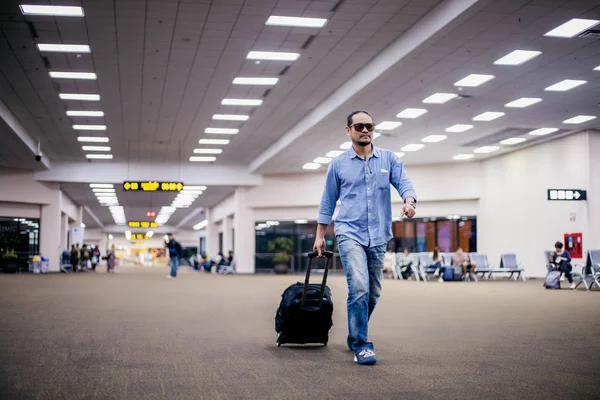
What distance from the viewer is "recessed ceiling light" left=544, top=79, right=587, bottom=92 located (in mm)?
19672

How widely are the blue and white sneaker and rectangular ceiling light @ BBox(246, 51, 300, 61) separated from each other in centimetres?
1305

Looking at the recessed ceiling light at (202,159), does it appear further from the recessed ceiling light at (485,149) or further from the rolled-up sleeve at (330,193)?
the rolled-up sleeve at (330,193)

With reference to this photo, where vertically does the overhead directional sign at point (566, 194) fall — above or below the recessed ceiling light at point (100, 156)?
below

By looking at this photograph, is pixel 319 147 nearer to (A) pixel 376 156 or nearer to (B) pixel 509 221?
(B) pixel 509 221

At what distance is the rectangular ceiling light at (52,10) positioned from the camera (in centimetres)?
1429

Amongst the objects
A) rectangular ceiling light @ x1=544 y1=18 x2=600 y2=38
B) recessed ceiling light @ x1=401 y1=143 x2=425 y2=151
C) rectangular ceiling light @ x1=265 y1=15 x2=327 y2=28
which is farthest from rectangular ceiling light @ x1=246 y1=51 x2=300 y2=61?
recessed ceiling light @ x1=401 y1=143 x2=425 y2=151

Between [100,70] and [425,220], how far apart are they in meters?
23.6

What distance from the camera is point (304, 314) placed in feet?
21.1

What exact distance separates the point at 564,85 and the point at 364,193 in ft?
53.0

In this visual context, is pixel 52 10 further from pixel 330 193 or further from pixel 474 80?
pixel 474 80

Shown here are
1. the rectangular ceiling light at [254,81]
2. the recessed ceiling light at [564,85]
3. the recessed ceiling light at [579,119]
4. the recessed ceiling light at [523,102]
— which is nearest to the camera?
the recessed ceiling light at [564,85]

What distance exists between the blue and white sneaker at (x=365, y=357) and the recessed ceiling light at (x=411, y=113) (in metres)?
18.5

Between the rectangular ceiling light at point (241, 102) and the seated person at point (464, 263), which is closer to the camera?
the rectangular ceiling light at point (241, 102)

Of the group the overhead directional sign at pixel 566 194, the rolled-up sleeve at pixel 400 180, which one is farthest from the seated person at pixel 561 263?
the rolled-up sleeve at pixel 400 180
